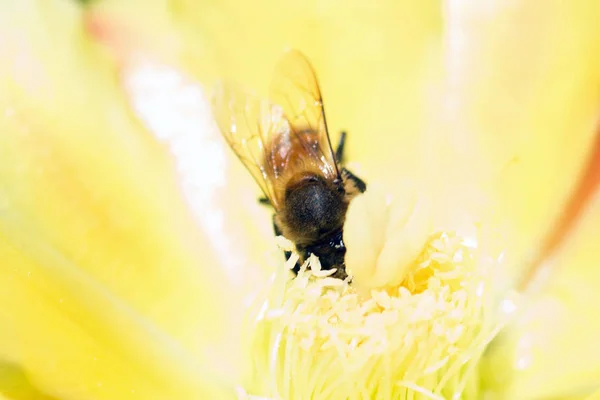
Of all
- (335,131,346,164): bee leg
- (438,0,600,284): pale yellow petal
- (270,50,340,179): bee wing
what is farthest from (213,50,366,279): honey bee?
(438,0,600,284): pale yellow petal

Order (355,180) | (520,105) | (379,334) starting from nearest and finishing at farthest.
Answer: (379,334) < (355,180) < (520,105)

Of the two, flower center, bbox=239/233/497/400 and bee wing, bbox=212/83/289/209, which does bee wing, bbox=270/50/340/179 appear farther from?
flower center, bbox=239/233/497/400

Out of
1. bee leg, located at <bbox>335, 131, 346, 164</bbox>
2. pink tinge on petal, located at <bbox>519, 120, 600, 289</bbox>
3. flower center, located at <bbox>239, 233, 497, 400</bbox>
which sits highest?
bee leg, located at <bbox>335, 131, 346, 164</bbox>

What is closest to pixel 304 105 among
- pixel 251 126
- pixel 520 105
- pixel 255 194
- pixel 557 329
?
pixel 251 126

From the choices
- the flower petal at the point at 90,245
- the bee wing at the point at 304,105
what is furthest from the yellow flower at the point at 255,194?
the bee wing at the point at 304,105

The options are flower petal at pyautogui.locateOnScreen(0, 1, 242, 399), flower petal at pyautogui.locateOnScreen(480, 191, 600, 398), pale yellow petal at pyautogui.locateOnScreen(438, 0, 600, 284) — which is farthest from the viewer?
pale yellow petal at pyautogui.locateOnScreen(438, 0, 600, 284)

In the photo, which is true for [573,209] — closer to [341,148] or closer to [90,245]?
[341,148]

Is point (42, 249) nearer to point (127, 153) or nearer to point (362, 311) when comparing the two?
point (127, 153)

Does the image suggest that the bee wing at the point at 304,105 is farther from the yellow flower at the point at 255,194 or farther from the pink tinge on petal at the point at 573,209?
the pink tinge on petal at the point at 573,209

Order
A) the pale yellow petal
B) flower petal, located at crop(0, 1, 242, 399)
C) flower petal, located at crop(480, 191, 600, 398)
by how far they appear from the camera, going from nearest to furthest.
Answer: flower petal, located at crop(0, 1, 242, 399) → flower petal, located at crop(480, 191, 600, 398) → the pale yellow petal
